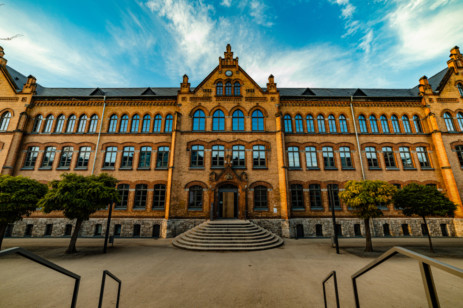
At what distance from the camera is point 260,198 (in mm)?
18516

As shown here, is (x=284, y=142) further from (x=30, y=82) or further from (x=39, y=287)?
(x=30, y=82)

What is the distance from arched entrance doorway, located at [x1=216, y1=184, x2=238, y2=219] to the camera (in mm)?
18453

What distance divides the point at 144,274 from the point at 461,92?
35.1m

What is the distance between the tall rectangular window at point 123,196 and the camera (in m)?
18.8

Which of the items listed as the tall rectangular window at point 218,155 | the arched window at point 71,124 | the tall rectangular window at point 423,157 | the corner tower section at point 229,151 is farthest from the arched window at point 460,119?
the arched window at point 71,124

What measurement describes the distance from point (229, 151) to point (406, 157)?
1929 cm

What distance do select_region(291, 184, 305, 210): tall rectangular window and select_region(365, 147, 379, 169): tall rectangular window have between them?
8149 mm

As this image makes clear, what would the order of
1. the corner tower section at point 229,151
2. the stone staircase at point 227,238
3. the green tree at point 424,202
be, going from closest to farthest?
1. the green tree at point 424,202
2. the stone staircase at point 227,238
3. the corner tower section at point 229,151

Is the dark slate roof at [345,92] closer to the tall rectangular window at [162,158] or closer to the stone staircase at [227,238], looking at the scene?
the tall rectangular window at [162,158]

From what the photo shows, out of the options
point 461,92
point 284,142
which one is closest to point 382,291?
point 284,142

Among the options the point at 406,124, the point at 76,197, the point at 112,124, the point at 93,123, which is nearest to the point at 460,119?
the point at 406,124

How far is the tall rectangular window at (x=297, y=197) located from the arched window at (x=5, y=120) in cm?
3148

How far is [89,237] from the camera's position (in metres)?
17.8

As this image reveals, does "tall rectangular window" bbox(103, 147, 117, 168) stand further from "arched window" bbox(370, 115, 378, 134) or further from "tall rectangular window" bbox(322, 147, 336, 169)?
"arched window" bbox(370, 115, 378, 134)
